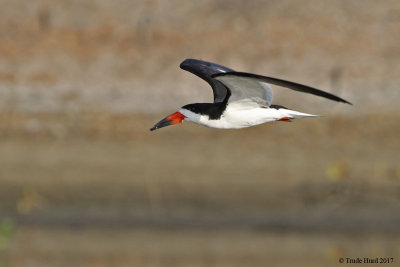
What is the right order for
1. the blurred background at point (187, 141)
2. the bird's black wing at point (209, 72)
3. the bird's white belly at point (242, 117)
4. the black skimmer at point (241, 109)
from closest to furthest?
the black skimmer at point (241, 109) < the bird's white belly at point (242, 117) < the bird's black wing at point (209, 72) < the blurred background at point (187, 141)

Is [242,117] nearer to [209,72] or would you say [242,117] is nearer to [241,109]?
[241,109]

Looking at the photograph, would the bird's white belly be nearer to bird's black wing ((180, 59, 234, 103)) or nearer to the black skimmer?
the black skimmer

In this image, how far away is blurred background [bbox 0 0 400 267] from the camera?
20141mm

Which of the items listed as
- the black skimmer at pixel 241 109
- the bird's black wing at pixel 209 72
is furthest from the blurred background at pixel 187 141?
the black skimmer at pixel 241 109

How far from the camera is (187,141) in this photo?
22328 millimetres

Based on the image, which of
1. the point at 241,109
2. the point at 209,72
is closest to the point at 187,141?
the point at 209,72

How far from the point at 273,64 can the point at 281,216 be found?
14.5 feet

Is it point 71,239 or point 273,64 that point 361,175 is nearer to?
point 273,64

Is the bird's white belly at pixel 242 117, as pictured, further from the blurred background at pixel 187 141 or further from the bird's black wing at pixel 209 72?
the blurred background at pixel 187 141

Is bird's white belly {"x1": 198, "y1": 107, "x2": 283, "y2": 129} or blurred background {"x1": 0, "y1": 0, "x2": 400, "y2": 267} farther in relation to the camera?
blurred background {"x1": 0, "y1": 0, "x2": 400, "y2": 267}

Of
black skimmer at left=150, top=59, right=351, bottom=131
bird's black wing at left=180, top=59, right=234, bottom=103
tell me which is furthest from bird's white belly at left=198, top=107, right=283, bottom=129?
bird's black wing at left=180, top=59, right=234, bottom=103

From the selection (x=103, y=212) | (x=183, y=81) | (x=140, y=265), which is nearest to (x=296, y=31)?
(x=183, y=81)

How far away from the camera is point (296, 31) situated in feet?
80.6

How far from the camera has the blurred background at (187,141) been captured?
20141mm
